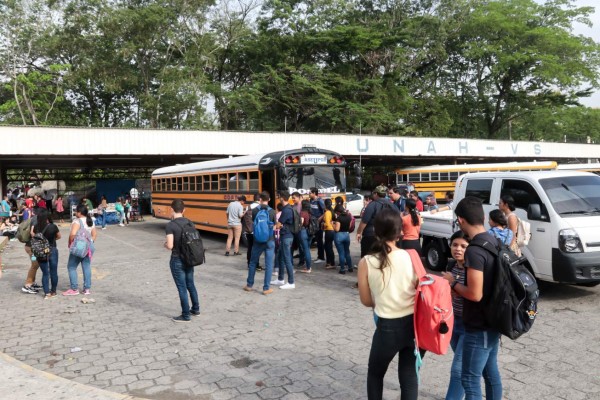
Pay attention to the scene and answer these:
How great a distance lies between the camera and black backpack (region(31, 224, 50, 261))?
25.6 ft

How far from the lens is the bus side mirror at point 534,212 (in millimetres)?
6930

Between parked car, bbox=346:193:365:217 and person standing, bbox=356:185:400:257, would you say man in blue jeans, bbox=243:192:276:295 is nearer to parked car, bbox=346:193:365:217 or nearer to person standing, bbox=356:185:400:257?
person standing, bbox=356:185:400:257

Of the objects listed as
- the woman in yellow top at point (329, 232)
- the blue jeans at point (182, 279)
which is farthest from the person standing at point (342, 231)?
the blue jeans at point (182, 279)

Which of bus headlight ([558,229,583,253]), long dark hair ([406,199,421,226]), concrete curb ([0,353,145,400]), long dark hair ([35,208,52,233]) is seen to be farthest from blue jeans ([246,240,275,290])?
bus headlight ([558,229,583,253])

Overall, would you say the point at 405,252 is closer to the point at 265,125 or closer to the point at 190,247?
the point at 190,247

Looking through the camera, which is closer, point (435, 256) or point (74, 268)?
point (74, 268)

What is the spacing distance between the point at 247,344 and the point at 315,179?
8.13 meters

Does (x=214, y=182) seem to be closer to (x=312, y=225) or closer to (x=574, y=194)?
(x=312, y=225)

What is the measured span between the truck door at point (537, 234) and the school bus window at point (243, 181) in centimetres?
814

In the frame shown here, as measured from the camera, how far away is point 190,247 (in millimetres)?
6297

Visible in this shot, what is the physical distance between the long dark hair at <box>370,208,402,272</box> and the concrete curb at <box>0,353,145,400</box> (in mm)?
2630

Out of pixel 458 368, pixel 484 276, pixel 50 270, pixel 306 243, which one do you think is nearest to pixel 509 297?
pixel 484 276

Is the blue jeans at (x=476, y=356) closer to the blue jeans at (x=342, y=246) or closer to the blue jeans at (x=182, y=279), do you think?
the blue jeans at (x=182, y=279)

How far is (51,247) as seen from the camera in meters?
8.02
